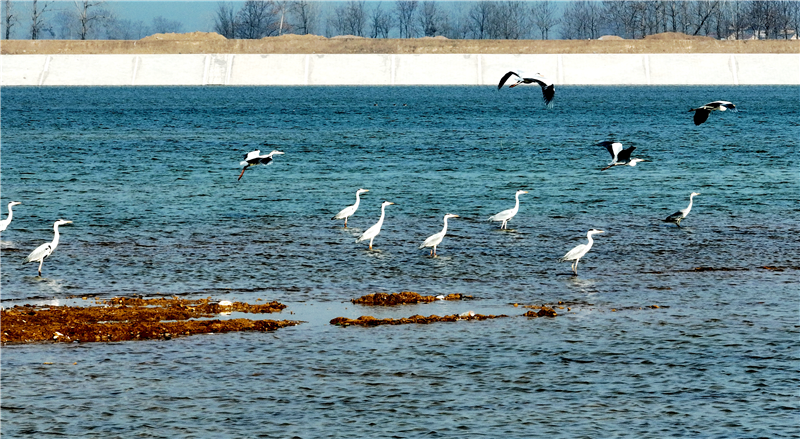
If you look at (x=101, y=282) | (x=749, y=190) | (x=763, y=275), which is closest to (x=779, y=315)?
(x=763, y=275)

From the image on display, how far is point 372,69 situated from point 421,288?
119576 millimetres

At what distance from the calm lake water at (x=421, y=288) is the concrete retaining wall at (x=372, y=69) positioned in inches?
3347

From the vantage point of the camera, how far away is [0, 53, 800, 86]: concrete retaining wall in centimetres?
13488

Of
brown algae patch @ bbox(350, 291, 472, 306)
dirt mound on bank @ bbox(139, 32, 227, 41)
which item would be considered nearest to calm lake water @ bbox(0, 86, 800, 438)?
brown algae patch @ bbox(350, 291, 472, 306)

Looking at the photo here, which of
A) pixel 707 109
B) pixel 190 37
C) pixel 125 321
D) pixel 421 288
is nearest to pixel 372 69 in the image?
pixel 190 37

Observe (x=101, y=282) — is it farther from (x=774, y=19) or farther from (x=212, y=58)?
(x=774, y=19)

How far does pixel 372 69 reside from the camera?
452ft

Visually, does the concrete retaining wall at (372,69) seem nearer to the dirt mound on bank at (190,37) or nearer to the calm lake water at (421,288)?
the dirt mound on bank at (190,37)

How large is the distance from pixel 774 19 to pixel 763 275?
7175 inches

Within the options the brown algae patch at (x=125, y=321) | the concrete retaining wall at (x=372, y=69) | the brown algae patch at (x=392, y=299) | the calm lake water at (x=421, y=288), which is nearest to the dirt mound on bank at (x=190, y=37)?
the concrete retaining wall at (x=372, y=69)

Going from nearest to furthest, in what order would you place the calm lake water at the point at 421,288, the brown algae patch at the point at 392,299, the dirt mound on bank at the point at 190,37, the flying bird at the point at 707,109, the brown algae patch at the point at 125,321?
the calm lake water at the point at 421,288, the brown algae patch at the point at 125,321, the brown algae patch at the point at 392,299, the flying bird at the point at 707,109, the dirt mound on bank at the point at 190,37

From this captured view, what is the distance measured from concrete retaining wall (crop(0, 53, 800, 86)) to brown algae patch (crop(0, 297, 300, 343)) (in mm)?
118240

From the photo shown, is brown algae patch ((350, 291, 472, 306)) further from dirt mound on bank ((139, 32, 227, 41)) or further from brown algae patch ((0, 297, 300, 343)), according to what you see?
dirt mound on bank ((139, 32, 227, 41))

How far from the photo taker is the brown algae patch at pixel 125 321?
15.9 meters
